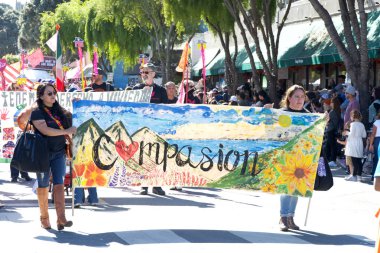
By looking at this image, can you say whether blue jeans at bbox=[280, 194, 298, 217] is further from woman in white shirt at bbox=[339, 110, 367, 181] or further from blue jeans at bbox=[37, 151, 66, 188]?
woman in white shirt at bbox=[339, 110, 367, 181]

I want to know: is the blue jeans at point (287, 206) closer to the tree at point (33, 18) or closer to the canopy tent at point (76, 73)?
the canopy tent at point (76, 73)

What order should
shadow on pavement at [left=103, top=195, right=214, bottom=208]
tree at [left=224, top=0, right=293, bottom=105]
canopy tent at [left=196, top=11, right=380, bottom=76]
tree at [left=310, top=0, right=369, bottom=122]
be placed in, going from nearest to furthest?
1. shadow on pavement at [left=103, top=195, right=214, bottom=208]
2. tree at [left=310, top=0, right=369, bottom=122]
3. canopy tent at [left=196, top=11, right=380, bottom=76]
4. tree at [left=224, top=0, right=293, bottom=105]

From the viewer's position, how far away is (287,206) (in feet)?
30.3

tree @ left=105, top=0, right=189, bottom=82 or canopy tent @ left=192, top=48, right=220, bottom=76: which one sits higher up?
tree @ left=105, top=0, right=189, bottom=82

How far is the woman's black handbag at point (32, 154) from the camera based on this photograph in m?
8.61

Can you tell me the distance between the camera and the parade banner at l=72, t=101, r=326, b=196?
30.2ft

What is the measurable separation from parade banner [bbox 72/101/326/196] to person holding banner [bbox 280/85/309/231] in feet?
0.42

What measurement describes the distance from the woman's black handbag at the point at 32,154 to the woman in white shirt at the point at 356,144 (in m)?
7.49

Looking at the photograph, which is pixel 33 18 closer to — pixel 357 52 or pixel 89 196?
pixel 357 52

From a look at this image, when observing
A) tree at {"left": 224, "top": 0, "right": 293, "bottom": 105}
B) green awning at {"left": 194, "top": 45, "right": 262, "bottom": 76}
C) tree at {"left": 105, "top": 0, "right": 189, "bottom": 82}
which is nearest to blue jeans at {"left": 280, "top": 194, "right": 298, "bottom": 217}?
tree at {"left": 224, "top": 0, "right": 293, "bottom": 105}

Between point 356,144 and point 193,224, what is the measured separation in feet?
19.8

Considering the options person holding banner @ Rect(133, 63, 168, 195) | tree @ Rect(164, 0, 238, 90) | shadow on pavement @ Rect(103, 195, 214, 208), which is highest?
tree @ Rect(164, 0, 238, 90)

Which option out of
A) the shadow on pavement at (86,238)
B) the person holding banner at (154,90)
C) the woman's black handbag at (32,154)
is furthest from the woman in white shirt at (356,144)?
the woman's black handbag at (32,154)

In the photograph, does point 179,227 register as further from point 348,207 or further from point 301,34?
point 301,34
